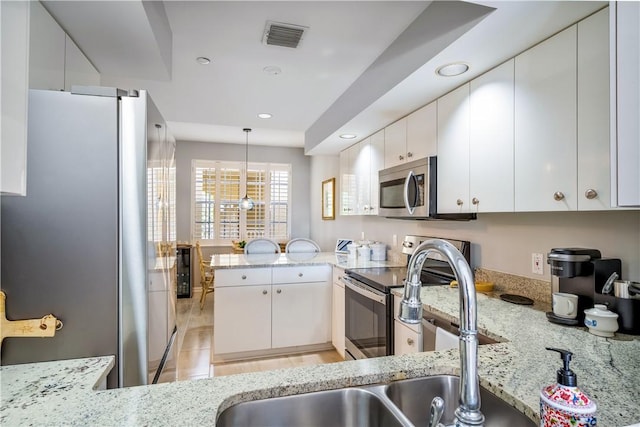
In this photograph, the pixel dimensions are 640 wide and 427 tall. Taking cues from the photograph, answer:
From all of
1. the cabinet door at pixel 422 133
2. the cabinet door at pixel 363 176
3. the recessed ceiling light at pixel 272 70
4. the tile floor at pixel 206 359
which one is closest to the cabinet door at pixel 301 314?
the tile floor at pixel 206 359

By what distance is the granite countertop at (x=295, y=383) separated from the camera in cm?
79

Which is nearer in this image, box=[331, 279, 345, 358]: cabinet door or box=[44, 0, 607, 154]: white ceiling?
box=[44, 0, 607, 154]: white ceiling

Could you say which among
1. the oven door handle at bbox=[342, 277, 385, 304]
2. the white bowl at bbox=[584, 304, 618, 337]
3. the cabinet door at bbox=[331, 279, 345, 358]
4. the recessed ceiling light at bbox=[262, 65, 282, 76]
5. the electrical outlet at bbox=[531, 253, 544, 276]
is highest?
the recessed ceiling light at bbox=[262, 65, 282, 76]

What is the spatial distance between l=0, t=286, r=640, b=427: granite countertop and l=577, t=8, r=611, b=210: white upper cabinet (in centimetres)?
58

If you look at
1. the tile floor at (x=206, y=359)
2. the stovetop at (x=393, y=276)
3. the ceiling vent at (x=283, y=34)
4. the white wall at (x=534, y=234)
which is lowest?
the tile floor at (x=206, y=359)

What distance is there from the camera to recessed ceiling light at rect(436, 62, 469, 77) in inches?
69.1

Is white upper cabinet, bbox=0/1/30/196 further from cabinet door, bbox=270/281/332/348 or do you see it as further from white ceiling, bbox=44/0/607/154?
cabinet door, bbox=270/281/332/348

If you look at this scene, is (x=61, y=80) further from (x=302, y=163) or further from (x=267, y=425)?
(x=302, y=163)

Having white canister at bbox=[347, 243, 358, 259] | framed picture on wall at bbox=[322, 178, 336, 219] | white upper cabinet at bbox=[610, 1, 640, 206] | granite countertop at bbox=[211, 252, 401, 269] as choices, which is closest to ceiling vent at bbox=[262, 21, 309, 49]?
white upper cabinet at bbox=[610, 1, 640, 206]

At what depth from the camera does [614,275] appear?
133cm

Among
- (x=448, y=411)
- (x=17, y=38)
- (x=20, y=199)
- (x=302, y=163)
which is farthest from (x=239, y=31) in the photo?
(x=302, y=163)

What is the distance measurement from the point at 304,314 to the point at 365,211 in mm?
1200

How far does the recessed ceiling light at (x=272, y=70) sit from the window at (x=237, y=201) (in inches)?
158

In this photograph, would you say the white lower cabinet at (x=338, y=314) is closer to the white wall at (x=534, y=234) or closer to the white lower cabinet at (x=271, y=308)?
the white lower cabinet at (x=271, y=308)
